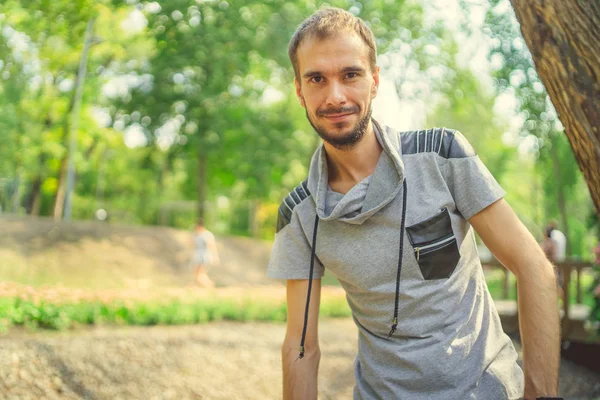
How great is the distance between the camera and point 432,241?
5.95ft

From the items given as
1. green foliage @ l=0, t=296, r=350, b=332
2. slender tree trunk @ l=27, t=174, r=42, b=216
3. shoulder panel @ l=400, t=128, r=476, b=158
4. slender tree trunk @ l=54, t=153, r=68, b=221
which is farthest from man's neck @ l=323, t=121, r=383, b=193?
slender tree trunk @ l=27, t=174, r=42, b=216

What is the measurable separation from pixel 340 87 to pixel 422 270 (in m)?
0.65

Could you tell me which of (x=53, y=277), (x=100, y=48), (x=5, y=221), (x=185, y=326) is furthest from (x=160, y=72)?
(x=185, y=326)

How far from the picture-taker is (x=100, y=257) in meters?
18.0

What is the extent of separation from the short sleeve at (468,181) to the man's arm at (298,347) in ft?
1.99

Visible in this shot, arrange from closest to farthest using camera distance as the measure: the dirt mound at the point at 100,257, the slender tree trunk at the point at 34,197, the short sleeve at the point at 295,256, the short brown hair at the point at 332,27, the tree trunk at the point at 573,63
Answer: the short brown hair at the point at 332,27 → the short sleeve at the point at 295,256 → the tree trunk at the point at 573,63 → the dirt mound at the point at 100,257 → the slender tree trunk at the point at 34,197

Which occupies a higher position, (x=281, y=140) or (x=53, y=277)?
Result: (x=281, y=140)

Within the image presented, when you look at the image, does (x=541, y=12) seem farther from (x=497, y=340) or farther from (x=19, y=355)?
(x=19, y=355)

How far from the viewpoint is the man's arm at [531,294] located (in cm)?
172

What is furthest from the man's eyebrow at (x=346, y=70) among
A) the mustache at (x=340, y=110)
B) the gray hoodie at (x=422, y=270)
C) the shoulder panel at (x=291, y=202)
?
the shoulder panel at (x=291, y=202)

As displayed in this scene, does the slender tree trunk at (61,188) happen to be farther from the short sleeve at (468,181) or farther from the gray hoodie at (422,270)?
the short sleeve at (468,181)

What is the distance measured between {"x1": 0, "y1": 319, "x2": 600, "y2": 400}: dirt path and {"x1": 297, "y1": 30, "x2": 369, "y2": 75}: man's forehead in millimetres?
4682

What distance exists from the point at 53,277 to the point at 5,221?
13.3 feet

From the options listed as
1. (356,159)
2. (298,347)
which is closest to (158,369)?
(298,347)
